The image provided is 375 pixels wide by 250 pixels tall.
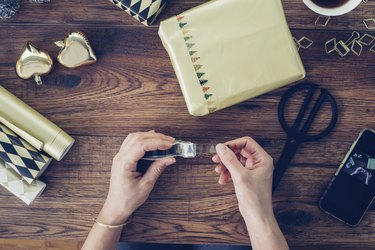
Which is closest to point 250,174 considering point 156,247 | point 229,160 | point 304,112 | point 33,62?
point 229,160

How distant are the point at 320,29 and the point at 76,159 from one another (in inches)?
20.2

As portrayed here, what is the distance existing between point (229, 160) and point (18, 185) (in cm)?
38

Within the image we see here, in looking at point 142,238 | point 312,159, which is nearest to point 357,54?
point 312,159

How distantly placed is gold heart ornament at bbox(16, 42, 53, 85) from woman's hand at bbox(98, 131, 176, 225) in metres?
0.20

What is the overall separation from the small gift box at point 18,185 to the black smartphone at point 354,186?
0.52m

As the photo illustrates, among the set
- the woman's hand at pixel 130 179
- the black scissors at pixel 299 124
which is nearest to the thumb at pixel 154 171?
the woman's hand at pixel 130 179

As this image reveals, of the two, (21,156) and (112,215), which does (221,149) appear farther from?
(21,156)

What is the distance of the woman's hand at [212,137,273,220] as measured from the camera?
2.47 feet

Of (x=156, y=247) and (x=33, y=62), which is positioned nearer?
(x=33, y=62)

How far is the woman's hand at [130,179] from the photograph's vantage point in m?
0.79

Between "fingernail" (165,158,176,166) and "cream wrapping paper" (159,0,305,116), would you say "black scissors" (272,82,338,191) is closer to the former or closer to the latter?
"cream wrapping paper" (159,0,305,116)

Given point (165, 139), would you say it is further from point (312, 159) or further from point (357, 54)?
point (357, 54)

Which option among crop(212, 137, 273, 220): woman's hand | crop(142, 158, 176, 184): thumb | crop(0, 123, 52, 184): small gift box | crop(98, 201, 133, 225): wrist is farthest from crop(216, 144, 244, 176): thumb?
A: crop(0, 123, 52, 184): small gift box

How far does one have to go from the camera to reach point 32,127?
80cm
